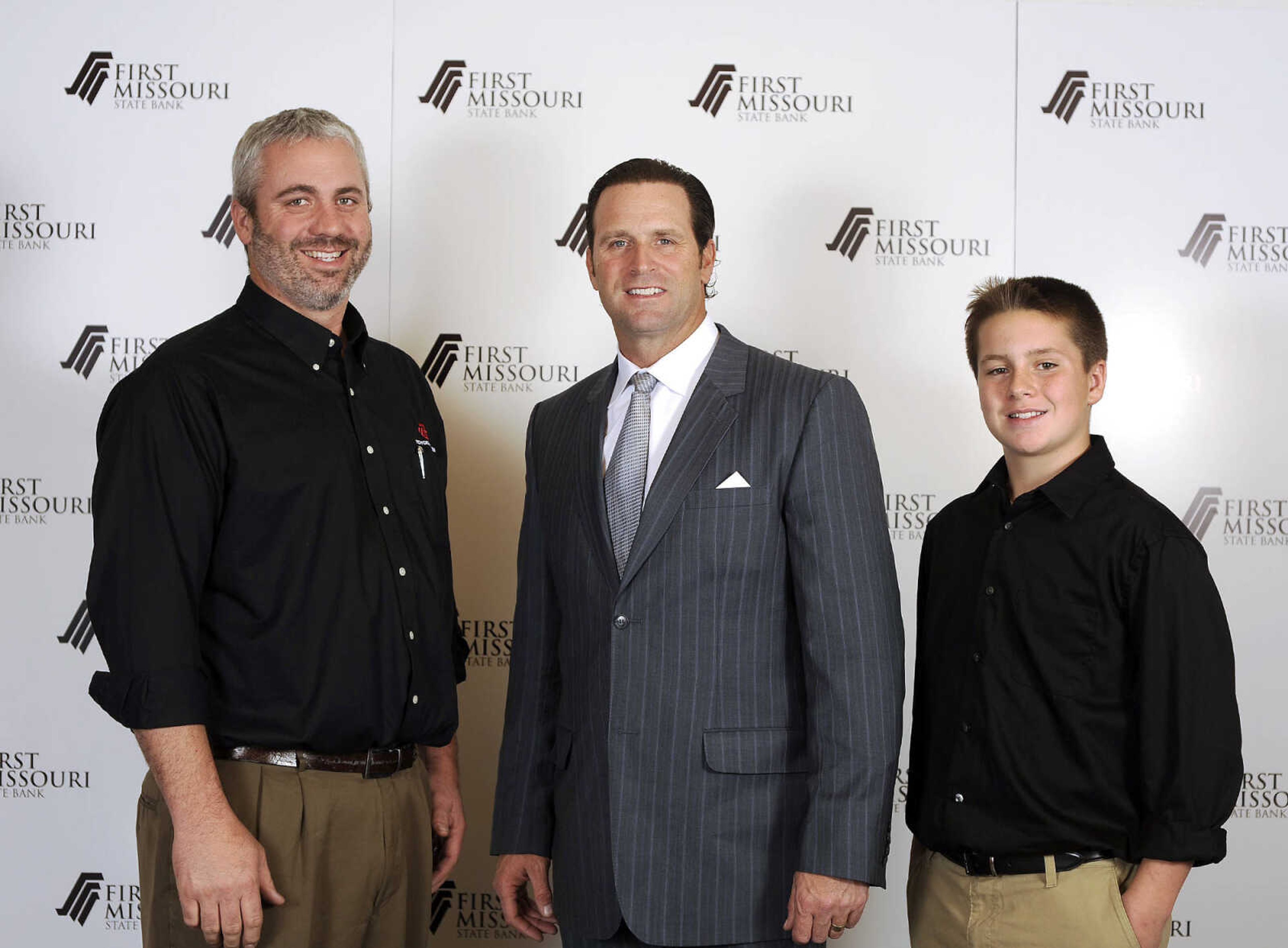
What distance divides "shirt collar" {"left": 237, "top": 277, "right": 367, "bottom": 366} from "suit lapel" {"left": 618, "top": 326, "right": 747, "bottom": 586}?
2.03ft

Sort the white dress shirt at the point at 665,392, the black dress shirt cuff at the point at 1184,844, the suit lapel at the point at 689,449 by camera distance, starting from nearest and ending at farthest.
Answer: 1. the black dress shirt cuff at the point at 1184,844
2. the suit lapel at the point at 689,449
3. the white dress shirt at the point at 665,392

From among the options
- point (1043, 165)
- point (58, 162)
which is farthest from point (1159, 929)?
point (58, 162)

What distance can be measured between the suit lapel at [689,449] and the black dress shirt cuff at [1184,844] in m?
0.87

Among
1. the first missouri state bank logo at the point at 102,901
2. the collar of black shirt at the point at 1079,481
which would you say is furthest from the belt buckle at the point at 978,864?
the first missouri state bank logo at the point at 102,901

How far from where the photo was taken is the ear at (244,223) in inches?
86.9

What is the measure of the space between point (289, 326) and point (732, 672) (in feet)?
3.38

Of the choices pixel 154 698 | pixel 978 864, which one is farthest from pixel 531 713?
pixel 978 864

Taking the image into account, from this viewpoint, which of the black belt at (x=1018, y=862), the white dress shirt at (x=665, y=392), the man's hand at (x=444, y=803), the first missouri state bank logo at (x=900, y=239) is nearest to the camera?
the black belt at (x=1018, y=862)

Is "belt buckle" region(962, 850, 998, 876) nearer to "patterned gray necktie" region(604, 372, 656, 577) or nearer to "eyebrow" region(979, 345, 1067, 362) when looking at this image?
"patterned gray necktie" region(604, 372, 656, 577)

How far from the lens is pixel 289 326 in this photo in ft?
7.12

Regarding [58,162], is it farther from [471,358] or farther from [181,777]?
[181,777]

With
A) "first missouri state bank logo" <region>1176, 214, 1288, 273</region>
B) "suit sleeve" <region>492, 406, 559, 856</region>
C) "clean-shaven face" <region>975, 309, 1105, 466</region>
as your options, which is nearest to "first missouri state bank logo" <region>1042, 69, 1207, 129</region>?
"first missouri state bank logo" <region>1176, 214, 1288, 273</region>

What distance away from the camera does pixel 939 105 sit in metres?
3.27

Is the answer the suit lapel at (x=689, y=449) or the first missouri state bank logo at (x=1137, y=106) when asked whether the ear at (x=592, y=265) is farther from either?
the first missouri state bank logo at (x=1137, y=106)
